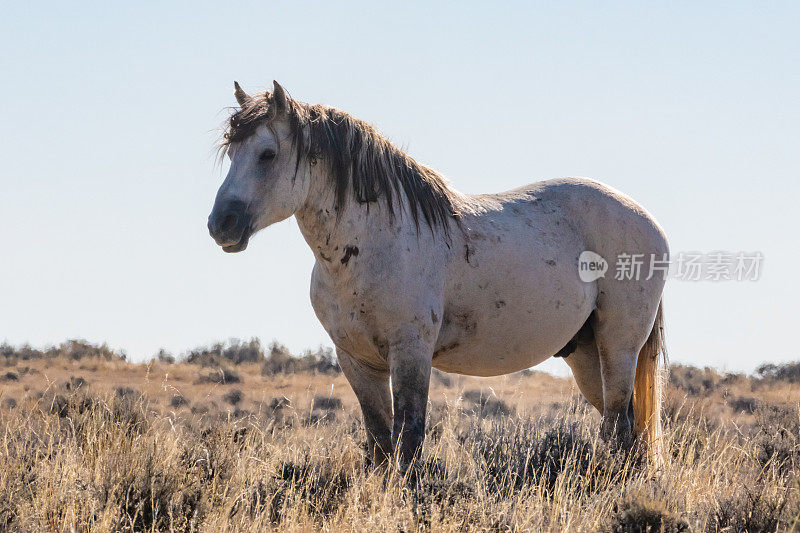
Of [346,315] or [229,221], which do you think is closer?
[229,221]

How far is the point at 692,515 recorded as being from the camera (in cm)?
500

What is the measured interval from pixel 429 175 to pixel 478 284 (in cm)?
84

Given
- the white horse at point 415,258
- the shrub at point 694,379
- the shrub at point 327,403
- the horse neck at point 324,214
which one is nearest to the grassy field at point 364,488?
the white horse at point 415,258

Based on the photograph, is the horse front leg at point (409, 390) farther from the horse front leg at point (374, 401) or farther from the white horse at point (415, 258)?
the horse front leg at point (374, 401)

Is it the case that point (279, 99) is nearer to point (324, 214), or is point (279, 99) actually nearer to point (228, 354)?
point (324, 214)

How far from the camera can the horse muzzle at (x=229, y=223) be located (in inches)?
191

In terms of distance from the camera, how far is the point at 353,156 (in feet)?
17.6

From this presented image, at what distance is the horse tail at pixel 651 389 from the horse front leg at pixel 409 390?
2.56 m

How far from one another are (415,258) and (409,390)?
2.79 ft

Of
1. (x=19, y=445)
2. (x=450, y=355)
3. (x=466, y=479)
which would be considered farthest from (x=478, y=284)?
(x=19, y=445)

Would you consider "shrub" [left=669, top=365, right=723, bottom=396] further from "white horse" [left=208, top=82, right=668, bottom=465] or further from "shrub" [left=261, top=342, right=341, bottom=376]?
"white horse" [left=208, top=82, right=668, bottom=465]

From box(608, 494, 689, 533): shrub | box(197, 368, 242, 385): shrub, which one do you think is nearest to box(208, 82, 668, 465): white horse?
box(608, 494, 689, 533): shrub

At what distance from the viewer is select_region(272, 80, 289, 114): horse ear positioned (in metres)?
5.05

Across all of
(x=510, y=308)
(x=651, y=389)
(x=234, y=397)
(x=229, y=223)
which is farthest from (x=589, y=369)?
(x=234, y=397)
